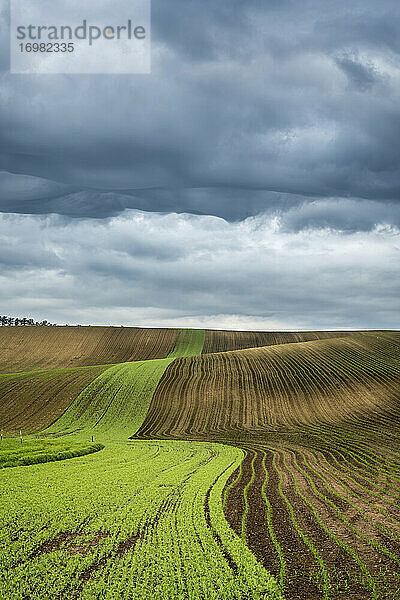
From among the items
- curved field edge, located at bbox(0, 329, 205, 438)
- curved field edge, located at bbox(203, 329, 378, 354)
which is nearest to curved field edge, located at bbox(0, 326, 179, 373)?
curved field edge, located at bbox(203, 329, 378, 354)

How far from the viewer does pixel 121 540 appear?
48.0ft

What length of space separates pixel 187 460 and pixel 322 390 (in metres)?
33.0

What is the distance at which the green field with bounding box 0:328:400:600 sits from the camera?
12.3 metres

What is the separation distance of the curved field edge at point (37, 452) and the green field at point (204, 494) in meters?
0.13

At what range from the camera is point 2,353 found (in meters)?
93.1

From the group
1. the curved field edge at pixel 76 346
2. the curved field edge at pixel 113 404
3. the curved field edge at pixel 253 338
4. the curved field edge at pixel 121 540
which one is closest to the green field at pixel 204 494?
the curved field edge at pixel 121 540

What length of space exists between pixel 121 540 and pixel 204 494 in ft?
19.6

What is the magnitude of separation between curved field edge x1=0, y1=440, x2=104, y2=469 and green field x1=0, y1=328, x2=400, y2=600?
13cm

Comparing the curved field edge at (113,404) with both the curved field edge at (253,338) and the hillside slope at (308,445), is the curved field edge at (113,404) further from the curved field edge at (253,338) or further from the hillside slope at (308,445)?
the curved field edge at (253,338)

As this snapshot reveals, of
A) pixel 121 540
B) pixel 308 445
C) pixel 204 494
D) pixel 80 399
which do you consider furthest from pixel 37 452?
pixel 80 399

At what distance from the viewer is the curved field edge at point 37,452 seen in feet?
86.1

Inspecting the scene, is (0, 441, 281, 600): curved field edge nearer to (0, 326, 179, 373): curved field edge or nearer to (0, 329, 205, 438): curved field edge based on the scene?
(0, 329, 205, 438): curved field edge

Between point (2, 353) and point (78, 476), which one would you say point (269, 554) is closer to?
point (78, 476)

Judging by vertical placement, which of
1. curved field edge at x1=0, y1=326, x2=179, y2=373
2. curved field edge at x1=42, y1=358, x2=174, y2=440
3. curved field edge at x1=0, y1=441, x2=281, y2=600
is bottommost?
curved field edge at x1=42, y1=358, x2=174, y2=440
